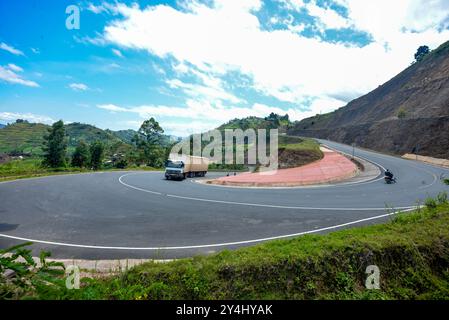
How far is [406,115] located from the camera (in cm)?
5709

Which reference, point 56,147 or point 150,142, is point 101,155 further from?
point 150,142

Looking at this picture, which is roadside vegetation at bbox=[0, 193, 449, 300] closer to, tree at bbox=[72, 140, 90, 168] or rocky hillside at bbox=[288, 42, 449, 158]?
tree at bbox=[72, 140, 90, 168]

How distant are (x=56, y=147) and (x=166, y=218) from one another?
118 feet

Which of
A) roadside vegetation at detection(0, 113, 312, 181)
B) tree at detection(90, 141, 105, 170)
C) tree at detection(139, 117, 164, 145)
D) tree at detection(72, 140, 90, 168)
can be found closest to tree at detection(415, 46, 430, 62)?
roadside vegetation at detection(0, 113, 312, 181)

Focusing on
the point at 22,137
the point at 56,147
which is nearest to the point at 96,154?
the point at 56,147

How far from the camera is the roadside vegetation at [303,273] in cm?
491

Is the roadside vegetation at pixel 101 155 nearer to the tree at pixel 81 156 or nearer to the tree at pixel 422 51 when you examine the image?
the tree at pixel 81 156

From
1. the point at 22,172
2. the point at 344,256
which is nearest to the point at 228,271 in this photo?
the point at 344,256

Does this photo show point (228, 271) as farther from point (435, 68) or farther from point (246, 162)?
point (435, 68)

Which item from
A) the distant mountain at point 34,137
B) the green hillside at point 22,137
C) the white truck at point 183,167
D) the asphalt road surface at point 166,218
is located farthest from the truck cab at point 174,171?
the green hillside at point 22,137

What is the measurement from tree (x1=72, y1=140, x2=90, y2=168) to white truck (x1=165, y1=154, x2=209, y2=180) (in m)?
18.9

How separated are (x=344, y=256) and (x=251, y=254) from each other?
2088 mm

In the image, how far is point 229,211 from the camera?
1264cm

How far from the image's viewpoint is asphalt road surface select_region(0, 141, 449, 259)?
26.6ft
